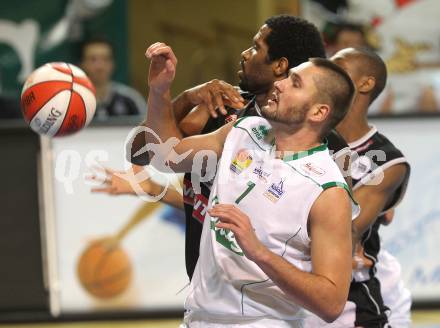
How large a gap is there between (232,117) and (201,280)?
2.63 ft

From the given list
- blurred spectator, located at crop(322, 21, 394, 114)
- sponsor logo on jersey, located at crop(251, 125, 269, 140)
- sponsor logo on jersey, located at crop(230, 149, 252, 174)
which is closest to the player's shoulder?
sponsor logo on jersey, located at crop(251, 125, 269, 140)

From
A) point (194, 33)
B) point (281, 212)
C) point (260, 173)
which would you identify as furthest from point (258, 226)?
A: point (194, 33)

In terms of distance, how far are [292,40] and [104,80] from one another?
15.9 ft

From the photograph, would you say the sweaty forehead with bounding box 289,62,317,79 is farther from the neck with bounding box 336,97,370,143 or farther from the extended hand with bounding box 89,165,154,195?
the extended hand with bounding box 89,165,154,195

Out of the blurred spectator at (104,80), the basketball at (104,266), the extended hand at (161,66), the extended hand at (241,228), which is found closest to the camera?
the extended hand at (241,228)

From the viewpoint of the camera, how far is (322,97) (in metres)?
3.80

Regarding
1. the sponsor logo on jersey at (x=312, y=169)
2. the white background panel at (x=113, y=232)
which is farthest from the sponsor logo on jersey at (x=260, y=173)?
the white background panel at (x=113, y=232)

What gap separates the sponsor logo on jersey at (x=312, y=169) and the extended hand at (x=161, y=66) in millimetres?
696

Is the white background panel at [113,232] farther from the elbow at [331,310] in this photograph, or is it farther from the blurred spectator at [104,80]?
the elbow at [331,310]

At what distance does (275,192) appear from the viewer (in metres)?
3.76

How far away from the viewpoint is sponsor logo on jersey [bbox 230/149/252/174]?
3.92 m

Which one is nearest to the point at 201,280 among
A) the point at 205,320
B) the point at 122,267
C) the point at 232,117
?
the point at 205,320

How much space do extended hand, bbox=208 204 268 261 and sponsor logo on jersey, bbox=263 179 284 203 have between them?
0.30m

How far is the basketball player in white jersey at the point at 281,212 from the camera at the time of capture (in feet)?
11.6
